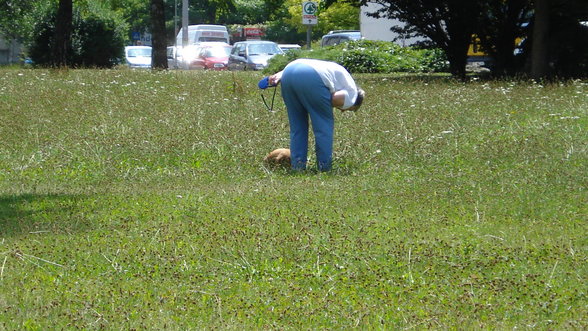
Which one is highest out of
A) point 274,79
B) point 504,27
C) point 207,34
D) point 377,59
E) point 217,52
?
point 504,27

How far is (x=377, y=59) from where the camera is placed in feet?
95.9

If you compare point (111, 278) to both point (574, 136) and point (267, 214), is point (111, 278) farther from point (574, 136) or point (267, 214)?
point (574, 136)

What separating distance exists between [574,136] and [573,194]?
3.31 meters

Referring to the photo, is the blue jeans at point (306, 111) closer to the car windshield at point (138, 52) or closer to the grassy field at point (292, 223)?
the grassy field at point (292, 223)

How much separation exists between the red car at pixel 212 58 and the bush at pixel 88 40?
6.92 metres

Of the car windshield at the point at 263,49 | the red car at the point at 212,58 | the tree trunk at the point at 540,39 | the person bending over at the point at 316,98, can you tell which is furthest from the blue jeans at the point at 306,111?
the red car at the point at 212,58

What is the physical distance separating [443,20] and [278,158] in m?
14.4

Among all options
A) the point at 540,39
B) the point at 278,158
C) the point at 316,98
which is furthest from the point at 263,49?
the point at 316,98

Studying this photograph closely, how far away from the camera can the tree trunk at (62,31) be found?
95.5 feet

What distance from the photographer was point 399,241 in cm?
649

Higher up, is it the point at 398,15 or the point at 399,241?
the point at 398,15

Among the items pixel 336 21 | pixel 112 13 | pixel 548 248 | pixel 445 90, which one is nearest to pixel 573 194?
pixel 548 248

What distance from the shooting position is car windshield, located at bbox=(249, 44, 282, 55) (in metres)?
37.6

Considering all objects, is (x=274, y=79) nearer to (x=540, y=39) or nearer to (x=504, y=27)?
(x=540, y=39)
